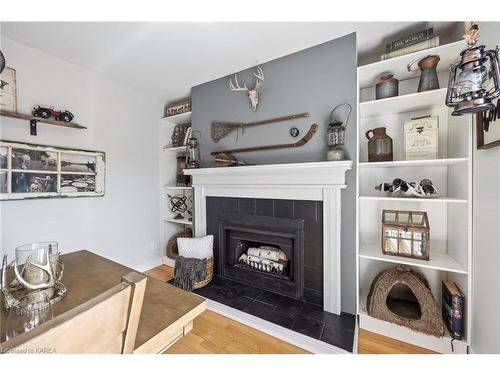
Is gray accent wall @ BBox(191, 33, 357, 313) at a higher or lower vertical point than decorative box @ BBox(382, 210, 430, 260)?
higher

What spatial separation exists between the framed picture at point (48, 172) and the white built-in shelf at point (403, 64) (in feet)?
8.69

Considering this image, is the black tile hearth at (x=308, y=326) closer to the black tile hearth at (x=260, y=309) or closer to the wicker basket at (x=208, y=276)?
the black tile hearth at (x=260, y=309)

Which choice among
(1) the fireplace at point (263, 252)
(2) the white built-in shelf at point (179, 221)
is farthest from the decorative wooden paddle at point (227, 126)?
(2) the white built-in shelf at point (179, 221)

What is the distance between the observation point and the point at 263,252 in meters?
2.08

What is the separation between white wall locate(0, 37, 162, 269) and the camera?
1.70m

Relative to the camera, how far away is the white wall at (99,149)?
1700 millimetres

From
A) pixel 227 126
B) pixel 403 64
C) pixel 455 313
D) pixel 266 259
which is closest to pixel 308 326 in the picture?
pixel 266 259

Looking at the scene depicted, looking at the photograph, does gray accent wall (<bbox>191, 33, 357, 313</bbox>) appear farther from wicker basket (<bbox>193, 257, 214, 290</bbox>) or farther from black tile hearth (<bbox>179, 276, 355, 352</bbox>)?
wicker basket (<bbox>193, 257, 214, 290</bbox>)

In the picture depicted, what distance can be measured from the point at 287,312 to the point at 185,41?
2359mm

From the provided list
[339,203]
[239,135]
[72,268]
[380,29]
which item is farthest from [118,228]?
[380,29]

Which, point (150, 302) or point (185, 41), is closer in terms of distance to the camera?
point (150, 302)

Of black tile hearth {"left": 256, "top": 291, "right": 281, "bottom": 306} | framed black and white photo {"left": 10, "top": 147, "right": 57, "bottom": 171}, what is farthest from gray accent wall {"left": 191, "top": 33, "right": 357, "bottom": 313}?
framed black and white photo {"left": 10, "top": 147, "right": 57, "bottom": 171}

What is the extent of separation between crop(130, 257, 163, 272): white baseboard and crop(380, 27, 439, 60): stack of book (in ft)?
10.6

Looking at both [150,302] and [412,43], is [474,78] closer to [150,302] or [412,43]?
[412,43]
